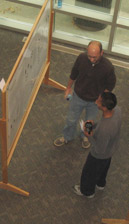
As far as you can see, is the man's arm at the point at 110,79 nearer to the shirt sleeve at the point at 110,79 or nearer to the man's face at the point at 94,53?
the shirt sleeve at the point at 110,79

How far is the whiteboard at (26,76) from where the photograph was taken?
3234mm

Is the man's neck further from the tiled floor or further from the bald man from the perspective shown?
the tiled floor

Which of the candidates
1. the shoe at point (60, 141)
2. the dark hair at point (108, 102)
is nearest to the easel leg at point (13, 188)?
the shoe at point (60, 141)

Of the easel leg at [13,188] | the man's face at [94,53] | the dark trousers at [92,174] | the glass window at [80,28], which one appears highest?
the man's face at [94,53]

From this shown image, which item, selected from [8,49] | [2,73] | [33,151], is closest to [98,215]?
[33,151]

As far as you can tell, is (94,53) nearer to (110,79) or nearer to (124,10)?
(110,79)

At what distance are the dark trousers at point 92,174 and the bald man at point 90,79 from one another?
661mm

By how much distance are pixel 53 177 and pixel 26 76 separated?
112 centimetres

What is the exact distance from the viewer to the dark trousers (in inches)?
136

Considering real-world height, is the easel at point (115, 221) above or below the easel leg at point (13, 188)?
below

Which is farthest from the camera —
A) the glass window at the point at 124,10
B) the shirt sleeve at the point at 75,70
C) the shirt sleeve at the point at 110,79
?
the glass window at the point at 124,10

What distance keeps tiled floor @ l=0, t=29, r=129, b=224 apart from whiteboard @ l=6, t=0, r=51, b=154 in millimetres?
526

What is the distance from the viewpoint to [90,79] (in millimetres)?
3650

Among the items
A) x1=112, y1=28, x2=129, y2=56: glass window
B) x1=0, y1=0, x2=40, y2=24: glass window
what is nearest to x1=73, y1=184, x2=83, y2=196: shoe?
x1=112, y1=28, x2=129, y2=56: glass window
